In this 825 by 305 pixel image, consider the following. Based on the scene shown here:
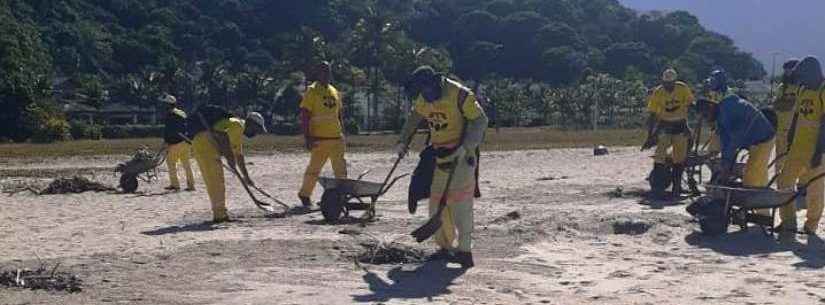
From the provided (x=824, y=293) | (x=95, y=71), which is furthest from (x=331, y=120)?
(x=95, y=71)

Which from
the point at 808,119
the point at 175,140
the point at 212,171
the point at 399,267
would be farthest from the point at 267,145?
the point at 399,267

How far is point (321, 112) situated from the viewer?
13.8 meters

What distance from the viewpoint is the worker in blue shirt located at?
38.7 ft

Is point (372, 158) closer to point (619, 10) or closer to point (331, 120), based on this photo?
point (331, 120)

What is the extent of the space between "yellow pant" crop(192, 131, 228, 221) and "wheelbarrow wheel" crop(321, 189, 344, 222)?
3.90ft

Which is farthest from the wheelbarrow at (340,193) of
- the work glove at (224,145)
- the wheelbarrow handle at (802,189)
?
the wheelbarrow handle at (802,189)

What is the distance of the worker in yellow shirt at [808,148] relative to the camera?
11.1 meters

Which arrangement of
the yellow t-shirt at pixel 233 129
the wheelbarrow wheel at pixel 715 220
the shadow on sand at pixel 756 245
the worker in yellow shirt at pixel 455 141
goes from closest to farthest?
the worker in yellow shirt at pixel 455 141 → the shadow on sand at pixel 756 245 → the wheelbarrow wheel at pixel 715 220 → the yellow t-shirt at pixel 233 129

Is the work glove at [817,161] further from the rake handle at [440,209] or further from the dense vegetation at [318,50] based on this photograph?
the dense vegetation at [318,50]

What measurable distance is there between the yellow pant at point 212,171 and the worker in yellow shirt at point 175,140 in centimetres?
450

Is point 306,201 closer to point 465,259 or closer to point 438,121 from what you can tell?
point 438,121

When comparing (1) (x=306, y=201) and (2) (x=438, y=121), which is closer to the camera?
(2) (x=438, y=121)

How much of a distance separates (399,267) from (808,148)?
15.8ft

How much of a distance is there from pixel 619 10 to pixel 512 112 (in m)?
85.1
